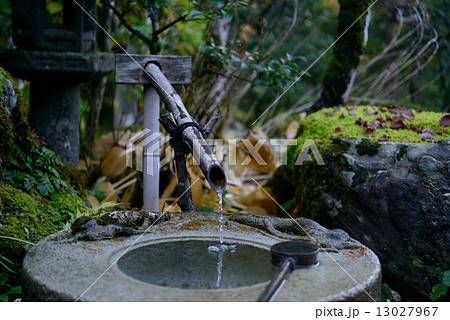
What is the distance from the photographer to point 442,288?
7.75ft

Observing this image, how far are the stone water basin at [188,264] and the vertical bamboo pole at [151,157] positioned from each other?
2.25 feet

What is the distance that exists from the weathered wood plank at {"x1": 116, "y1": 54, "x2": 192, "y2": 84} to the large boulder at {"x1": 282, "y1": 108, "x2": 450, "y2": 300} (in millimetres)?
1095

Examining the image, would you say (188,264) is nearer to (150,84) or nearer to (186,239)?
(186,239)

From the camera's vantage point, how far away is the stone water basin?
1.53 meters

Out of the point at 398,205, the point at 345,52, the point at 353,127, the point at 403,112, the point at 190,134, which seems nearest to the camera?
the point at 190,134

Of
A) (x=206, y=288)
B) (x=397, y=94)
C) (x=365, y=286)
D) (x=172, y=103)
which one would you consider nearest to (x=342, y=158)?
(x=172, y=103)

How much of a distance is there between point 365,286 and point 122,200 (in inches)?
110

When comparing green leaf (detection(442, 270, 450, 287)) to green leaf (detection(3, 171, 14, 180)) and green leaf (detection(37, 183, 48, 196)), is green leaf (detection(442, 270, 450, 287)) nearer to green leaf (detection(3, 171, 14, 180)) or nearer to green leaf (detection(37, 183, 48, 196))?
green leaf (detection(37, 183, 48, 196))

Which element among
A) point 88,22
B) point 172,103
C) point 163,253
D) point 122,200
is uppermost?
point 88,22

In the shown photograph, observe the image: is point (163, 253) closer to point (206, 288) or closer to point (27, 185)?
point (206, 288)

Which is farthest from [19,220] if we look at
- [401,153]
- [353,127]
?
[353,127]

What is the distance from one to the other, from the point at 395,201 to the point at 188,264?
1.35 meters

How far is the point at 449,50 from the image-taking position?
271 inches

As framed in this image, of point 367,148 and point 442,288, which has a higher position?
point 367,148
